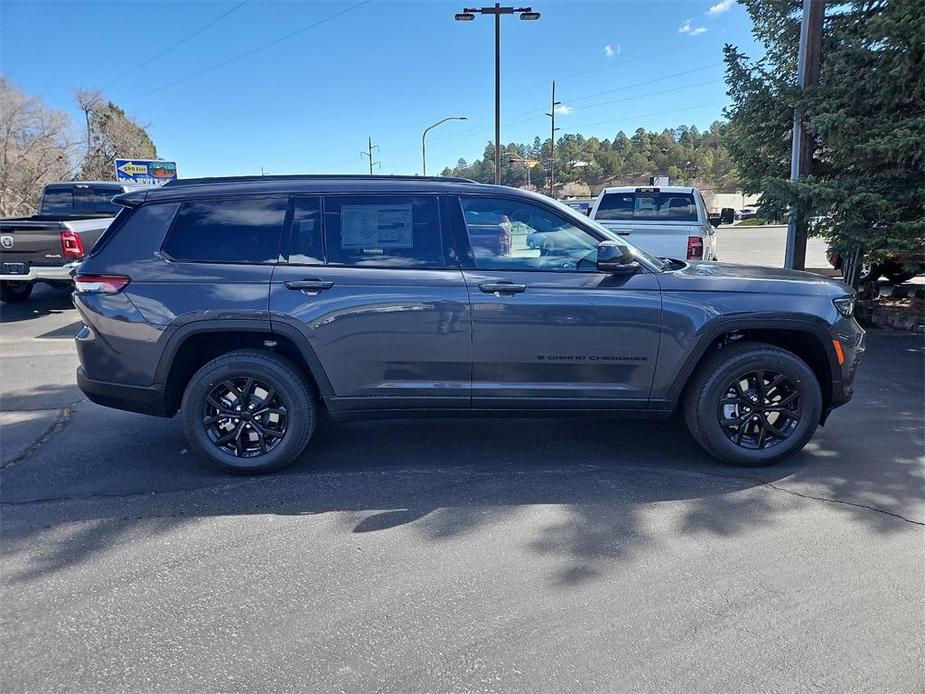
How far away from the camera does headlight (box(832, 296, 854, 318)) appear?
388cm

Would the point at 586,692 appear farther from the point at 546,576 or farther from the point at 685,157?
the point at 685,157

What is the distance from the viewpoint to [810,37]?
8289mm

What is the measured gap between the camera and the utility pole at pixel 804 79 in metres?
8.24

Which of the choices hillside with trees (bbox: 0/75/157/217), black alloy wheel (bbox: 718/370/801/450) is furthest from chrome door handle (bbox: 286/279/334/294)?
hillside with trees (bbox: 0/75/157/217)

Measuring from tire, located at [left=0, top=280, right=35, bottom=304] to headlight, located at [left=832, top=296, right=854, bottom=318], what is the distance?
12162mm

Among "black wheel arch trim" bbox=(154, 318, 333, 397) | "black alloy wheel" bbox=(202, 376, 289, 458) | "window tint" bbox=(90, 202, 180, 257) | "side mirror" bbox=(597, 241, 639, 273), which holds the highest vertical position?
"window tint" bbox=(90, 202, 180, 257)

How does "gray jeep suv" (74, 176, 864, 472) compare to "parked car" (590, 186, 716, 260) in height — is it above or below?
below

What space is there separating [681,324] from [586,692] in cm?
230

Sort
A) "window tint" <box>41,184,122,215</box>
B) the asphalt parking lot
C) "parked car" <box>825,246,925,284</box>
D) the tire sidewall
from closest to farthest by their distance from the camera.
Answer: the asphalt parking lot → the tire sidewall → "parked car" <box>825,246,925,284</box> → "window tint" <box>41,184,122,215</box>

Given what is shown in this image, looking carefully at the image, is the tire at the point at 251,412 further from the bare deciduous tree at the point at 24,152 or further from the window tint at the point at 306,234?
the bare deciduous tree at the point at 24,152

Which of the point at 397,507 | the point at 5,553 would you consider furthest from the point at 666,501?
the point at 5,553

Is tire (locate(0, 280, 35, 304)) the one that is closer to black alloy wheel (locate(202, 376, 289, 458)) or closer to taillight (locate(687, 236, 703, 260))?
black alloy wheel (locate(202, 376, 289, 458))

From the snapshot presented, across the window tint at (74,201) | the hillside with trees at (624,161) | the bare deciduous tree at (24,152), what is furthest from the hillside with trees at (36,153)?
the hillside with trees at (624,161)

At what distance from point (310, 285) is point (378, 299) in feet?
1.41
